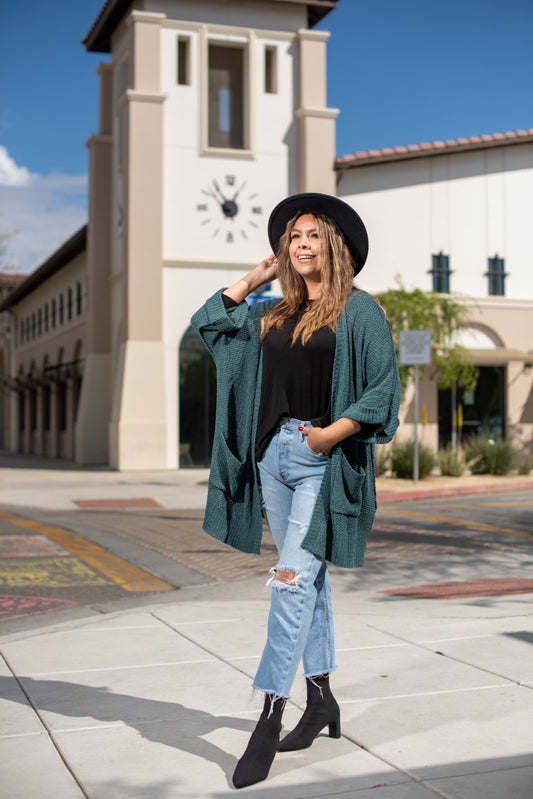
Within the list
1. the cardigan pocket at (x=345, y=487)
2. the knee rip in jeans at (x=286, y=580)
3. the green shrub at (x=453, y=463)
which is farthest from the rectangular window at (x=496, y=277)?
the knee rip in jeans at (x=286, y=580)

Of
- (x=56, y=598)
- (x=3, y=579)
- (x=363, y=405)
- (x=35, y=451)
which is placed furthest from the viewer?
(x=35, y=451)

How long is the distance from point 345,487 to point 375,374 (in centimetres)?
41

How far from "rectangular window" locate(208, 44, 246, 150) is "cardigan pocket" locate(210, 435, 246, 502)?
24299 millimetres

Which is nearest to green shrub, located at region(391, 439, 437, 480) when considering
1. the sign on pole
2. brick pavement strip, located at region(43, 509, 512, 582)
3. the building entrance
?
the sign on pole

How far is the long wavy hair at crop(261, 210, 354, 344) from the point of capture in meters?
3.43

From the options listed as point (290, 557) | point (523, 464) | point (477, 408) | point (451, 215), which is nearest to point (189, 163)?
point (451, 215)

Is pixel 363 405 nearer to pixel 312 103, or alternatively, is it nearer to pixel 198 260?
pixel 198 260

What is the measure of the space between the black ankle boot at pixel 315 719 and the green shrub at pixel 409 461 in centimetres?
→ 1545

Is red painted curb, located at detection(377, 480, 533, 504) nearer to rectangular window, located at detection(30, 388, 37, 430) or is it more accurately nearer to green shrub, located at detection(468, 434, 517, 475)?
green shrub, located at detection(468, 434, 517, 475)

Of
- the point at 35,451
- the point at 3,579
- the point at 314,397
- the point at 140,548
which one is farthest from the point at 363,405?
the point at 35,451

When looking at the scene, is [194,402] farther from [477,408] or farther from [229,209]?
[477,408]

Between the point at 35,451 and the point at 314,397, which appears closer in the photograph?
the point at 314,397

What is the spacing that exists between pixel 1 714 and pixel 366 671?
1.69 m

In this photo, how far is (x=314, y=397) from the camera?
339cm
